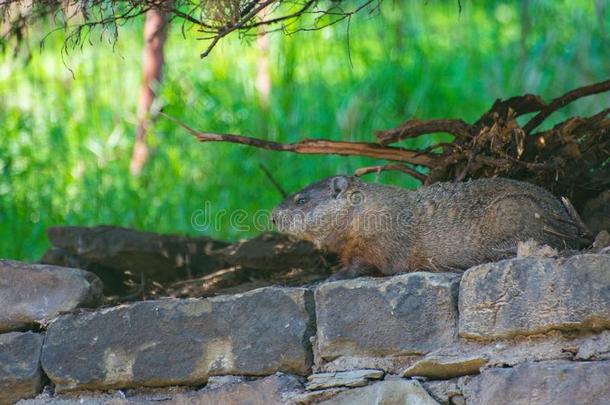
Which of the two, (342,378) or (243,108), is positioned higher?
(243,108)

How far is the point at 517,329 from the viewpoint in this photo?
3.05 metres

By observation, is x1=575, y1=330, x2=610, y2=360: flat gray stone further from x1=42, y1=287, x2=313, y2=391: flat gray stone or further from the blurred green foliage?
the blurred green foliage

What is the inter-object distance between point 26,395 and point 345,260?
5.10 ft

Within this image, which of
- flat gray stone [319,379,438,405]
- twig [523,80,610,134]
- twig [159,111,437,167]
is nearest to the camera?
flat gray stone [319,379,438,405]

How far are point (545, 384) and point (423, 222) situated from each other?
1.38 metres

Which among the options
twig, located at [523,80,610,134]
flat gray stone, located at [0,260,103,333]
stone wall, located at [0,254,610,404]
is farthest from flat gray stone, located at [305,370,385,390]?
twig, located at [523,80,610,134]

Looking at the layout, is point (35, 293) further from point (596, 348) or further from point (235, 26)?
point (596, 348)

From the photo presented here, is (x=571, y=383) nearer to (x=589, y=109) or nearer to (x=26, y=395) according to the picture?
(x=26, y=395)

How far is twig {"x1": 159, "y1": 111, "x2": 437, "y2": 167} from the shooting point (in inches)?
170

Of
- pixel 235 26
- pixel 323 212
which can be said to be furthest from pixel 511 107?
pixel 235 26

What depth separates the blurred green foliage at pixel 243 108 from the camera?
6953 mm

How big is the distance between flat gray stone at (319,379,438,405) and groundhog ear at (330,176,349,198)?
56.9 inches

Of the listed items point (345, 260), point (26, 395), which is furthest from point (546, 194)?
point (26, 395)

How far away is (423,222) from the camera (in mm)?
4219
